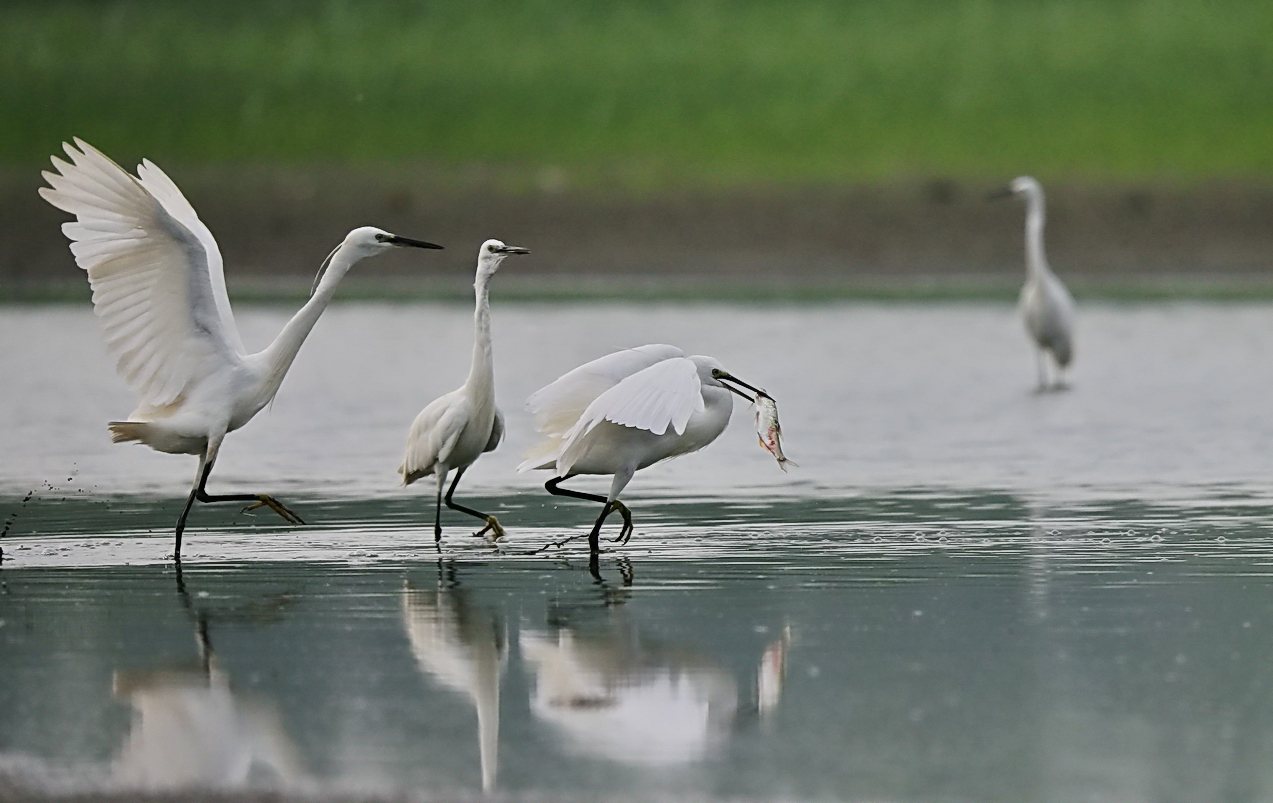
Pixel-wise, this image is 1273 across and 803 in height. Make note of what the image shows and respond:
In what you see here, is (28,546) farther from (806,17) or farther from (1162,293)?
(806,17)

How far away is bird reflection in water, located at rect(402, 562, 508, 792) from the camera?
604cm

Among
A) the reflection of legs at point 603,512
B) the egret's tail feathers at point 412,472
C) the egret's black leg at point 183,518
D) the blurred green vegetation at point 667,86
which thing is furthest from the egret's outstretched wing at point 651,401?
the blurred green vegetation at point 667,86

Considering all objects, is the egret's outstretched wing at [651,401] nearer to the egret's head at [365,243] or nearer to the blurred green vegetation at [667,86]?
the egret's head at [365,243]

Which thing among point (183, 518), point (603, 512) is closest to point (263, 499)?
point (183, 518)

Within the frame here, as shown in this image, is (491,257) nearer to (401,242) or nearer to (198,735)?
(401,242)

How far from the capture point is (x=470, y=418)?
32.6ft

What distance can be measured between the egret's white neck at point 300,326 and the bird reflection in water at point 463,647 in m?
1.44

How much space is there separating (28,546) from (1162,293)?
23230 millimetres

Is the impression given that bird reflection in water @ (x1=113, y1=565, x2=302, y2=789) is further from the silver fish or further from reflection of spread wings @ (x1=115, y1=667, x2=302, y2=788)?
the silver fish

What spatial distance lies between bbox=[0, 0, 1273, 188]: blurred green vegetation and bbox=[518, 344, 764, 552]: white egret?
81.5 ft

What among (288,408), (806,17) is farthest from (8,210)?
(806,17)

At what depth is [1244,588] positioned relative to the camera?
8.12 m

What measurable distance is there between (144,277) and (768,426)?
9.41 feet

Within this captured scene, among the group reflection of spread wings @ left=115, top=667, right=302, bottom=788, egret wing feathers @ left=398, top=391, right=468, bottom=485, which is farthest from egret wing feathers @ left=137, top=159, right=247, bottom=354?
reflection of spread wings @ left=115, top=667, right=302, bottom=788
